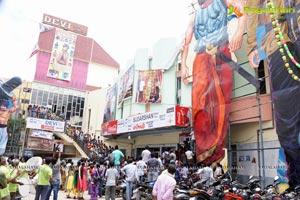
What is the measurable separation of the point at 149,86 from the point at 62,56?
27555 millimetres

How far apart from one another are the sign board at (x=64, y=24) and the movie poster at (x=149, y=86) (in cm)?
3365

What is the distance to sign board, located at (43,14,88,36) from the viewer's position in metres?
49.0

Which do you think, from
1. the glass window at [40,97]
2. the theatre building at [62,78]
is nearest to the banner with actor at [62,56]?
the theatre building at [62,78]

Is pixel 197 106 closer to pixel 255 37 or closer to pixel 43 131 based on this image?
pixel 255 37

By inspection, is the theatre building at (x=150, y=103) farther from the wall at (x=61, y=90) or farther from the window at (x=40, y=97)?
the window at (x=40, y=97)

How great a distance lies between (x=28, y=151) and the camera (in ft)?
80.2

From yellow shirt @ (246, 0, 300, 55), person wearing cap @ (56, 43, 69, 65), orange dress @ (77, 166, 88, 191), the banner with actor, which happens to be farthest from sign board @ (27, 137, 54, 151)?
person wearing cap @ (56, 43, 69, 65)

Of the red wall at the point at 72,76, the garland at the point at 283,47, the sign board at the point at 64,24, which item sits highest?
the sign board at the point at 64,24

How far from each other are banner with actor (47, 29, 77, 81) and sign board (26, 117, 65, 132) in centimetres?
1891

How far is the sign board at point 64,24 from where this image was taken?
49031 mm

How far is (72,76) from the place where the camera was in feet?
147

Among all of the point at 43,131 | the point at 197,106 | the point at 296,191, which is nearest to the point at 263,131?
the point at 197,106

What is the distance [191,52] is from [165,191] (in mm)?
11785

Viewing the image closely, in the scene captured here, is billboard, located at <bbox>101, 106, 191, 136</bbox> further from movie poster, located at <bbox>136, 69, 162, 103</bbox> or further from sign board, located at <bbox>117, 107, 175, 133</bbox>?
movie poster, located at <bbox>136, 69, 162, 103</bbox>
